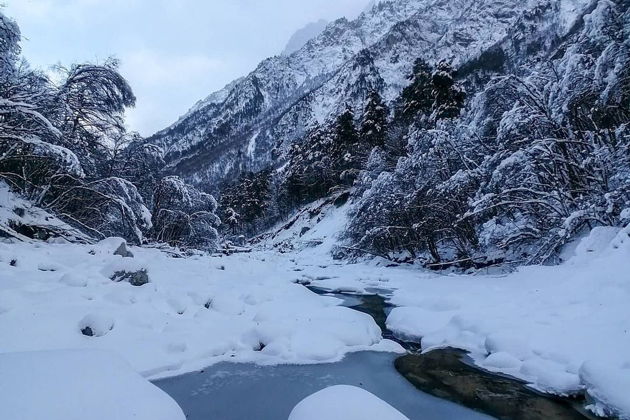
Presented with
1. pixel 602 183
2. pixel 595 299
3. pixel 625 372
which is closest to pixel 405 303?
pixel 595 299

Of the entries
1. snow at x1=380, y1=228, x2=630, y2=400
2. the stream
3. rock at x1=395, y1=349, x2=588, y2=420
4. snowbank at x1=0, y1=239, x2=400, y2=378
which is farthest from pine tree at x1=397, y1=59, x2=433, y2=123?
the stream

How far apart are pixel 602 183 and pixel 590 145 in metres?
0.90

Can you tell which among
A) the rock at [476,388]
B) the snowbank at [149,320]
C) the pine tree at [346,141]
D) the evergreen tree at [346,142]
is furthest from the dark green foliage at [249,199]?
the rock at [476,388]

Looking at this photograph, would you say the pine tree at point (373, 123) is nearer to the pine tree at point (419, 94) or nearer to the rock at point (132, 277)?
the pine tree at point (419, 94)

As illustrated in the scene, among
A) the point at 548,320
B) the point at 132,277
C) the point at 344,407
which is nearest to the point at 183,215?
the point at 132,277

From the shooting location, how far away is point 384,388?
4.68m

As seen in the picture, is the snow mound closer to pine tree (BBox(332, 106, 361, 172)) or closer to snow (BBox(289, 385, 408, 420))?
snow (BBox(289, 385, 408, 420))

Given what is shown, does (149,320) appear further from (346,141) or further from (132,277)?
(346,141)

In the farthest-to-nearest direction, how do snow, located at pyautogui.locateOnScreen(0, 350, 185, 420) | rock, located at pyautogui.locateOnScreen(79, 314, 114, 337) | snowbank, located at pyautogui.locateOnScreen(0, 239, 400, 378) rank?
1. rock, located at pyautogui.locateOnScreen(79, 314, 114, 337)
2. snowbank, located at pyautogui.locateOnScreen(0, 239, 400, 378)
3. snow, located at pyautogui.locateOnScreen(0, 350, 185, 420)

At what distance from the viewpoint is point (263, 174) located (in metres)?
59.1

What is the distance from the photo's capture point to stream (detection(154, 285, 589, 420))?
3996 mm

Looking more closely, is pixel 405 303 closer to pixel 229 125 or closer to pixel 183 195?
pixel 183 195

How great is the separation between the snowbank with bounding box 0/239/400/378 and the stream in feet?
1.28

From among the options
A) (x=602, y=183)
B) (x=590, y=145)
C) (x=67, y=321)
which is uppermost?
(x=590, y=145)
